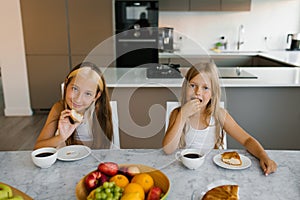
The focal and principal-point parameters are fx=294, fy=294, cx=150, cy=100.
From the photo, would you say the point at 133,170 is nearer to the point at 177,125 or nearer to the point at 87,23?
the point at 177,125

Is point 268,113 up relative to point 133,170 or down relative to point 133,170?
down

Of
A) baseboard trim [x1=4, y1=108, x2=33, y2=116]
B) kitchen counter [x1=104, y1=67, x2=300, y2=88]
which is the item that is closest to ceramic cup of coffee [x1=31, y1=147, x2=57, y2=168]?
kitchen counter [x1=104, y1=67, x2=300, y2=88]

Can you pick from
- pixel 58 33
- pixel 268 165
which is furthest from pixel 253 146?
pixel 58 33

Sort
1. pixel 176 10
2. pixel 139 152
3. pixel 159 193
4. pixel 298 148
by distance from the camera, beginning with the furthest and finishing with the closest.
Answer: pixel 176 10, pixel 298 148, pixel 139 152, pixel 159 193

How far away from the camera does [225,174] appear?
1165mm

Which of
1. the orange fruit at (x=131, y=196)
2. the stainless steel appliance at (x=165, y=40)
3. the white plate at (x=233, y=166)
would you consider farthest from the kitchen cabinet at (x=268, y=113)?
the orange fruit at (x=131, y=196)

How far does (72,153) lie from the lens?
1322 mm

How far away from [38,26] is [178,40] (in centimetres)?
217

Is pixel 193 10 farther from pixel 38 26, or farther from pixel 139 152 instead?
pixel 139 152

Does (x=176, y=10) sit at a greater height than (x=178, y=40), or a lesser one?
greater

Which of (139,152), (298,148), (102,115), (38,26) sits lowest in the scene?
(298,148)

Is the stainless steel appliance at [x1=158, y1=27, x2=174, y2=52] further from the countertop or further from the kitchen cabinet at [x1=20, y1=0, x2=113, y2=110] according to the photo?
the countertop

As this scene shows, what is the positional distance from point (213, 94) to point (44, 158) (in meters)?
0.84

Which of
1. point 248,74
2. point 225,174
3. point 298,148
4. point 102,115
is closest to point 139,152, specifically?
point 102,115
